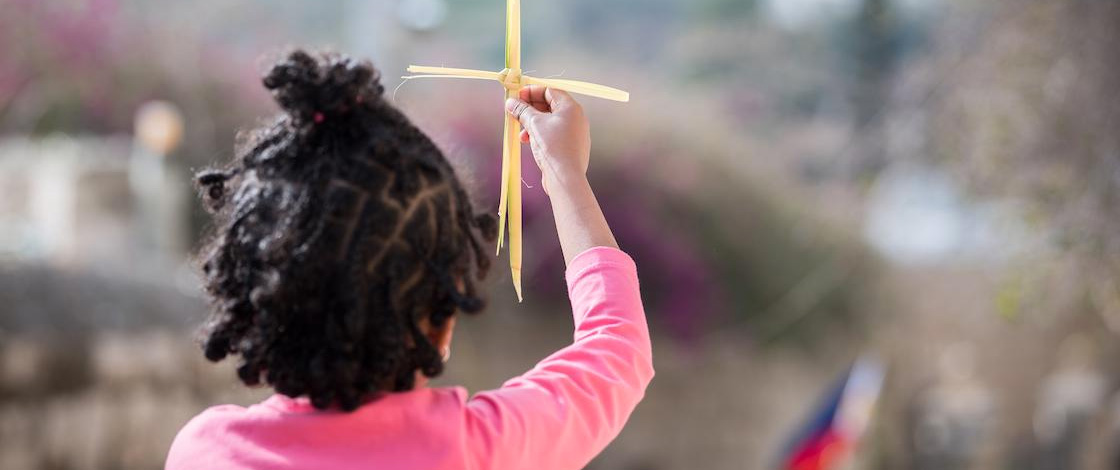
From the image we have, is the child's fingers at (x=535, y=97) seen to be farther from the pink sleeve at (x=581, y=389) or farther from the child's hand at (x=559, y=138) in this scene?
the pink sleeve at (x=581, y=389)

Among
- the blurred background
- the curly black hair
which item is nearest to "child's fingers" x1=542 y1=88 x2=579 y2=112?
the curly black hair

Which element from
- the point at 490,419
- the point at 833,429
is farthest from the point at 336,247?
the point at 833,429

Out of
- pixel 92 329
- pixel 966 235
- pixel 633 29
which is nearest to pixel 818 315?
pixel 966 235

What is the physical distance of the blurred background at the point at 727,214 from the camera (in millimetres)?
3715

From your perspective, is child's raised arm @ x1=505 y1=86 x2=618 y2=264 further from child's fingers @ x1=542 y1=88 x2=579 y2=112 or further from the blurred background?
the blurred background

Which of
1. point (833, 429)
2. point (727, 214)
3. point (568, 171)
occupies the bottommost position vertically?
point (833, 429)

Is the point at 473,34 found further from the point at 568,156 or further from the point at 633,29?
the point at 568,156

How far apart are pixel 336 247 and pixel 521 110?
0.24 m

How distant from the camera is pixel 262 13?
701 centimetres

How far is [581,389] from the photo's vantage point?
927 mm

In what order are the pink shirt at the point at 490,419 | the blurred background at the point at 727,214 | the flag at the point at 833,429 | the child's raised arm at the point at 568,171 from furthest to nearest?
the flag at the point at 833,429 → the blurred background at the point at 727,214 → the child's raised arm at the point at 568,171 → the pink shirt at the point at 490,419


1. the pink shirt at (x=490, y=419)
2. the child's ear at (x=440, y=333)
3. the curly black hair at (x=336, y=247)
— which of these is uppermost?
the curly black hair at (x=336, y=247)

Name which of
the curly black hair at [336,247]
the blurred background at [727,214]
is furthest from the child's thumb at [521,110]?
the blurred background at [727,214]

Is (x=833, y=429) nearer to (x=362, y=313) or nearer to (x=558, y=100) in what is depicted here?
(x=558, y=100)
